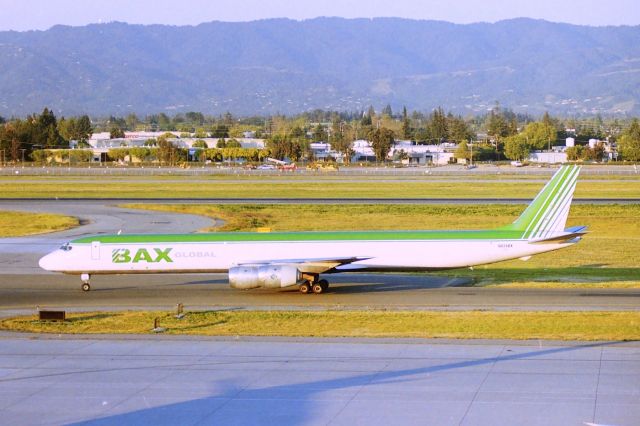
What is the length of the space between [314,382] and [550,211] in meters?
18.7

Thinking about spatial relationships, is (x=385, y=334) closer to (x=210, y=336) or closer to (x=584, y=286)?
(x=210, y=336)

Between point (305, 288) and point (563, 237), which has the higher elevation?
point (563, 237)

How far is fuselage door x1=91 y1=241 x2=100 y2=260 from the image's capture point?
40.8 m

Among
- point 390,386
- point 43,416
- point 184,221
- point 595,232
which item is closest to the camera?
point 43,416

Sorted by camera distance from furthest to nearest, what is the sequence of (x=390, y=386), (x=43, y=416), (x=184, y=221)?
(x=184, y=221) < (x=390, y=386) < (x=43, y=416)

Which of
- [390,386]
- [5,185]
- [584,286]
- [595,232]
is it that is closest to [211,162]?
[5,185]

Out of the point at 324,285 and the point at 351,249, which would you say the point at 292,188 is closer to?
the point at 324,285

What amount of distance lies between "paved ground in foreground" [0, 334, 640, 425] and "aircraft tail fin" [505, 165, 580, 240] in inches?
440

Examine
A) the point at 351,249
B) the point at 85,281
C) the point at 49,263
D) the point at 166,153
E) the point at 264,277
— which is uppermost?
the point at 166,153

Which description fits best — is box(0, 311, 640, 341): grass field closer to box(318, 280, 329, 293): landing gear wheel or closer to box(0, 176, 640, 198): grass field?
box(318, 280, 329, 293): landing gear wheel

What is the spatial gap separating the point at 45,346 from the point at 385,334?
1065 cm

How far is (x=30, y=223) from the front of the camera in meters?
68.7

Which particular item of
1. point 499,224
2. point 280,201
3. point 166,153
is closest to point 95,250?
point 499,224

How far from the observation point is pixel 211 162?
636ft
